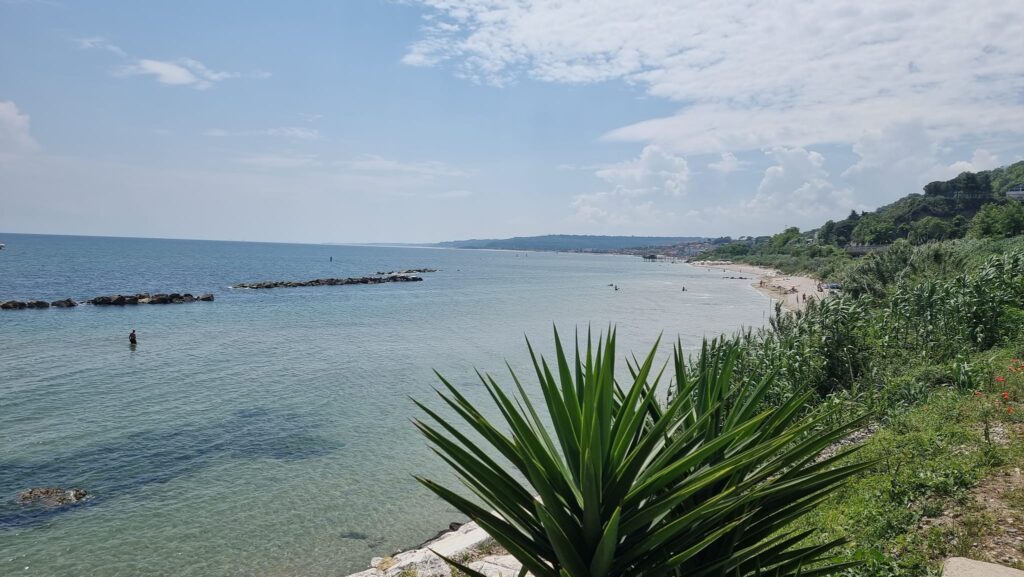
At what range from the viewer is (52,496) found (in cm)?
1212

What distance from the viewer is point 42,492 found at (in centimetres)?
1227

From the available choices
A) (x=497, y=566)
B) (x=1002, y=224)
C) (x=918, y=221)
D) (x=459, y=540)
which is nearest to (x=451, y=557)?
(x=497, y=566)

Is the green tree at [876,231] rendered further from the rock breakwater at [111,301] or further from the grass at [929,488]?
the grass at [929,488]

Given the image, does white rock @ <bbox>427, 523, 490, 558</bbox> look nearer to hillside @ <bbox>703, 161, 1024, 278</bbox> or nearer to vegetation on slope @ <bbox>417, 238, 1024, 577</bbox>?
vegetation on slope @ <bbox>417, 238, 1024, 577</bbox>

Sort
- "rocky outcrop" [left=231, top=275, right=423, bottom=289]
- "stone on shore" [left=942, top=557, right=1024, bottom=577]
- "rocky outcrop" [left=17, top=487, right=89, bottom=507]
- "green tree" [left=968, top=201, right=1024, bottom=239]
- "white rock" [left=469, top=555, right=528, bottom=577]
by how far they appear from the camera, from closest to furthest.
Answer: "stone on shore" [left=942, top=557, right=1024, bottom=577], "white rock" [left=469, top=555, right=528, bottom=577], "rocky outcrop" [left=17, top=487, right=89, bottom=507], "green tree" [left=968, top=201, right=1024, bottom=239], "rocky outcrop" [left=231, top=275, right=423, bottom=289]

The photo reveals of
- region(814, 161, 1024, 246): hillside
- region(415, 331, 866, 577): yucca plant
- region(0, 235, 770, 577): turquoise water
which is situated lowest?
region(0, 235, 770, 577): turquoise water

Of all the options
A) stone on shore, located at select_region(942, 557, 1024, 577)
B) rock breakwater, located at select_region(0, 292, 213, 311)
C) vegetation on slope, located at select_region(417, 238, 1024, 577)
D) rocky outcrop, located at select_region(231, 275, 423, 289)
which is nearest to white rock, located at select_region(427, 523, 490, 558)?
vegetation on slope, located at select_region(417, 238, 1024, 577)

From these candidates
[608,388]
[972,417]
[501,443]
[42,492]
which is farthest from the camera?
[42,492]

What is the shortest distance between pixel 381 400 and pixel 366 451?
17.2 ft

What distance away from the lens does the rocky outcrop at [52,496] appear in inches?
470

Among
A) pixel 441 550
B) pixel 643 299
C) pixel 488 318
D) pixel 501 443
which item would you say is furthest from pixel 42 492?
pixel 643 299

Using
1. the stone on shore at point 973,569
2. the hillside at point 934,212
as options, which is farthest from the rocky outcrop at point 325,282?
the hillside at point 934,212

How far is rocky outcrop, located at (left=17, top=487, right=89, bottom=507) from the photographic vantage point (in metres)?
11.9

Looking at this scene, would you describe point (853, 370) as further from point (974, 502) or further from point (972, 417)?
point (974, 502)
